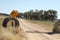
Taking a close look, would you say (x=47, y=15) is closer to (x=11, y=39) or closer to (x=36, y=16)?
(x=36, y=16)

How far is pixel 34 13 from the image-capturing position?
465 ft

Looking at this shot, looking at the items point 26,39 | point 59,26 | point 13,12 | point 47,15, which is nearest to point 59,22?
point 59,26

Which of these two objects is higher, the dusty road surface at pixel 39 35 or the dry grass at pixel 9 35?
the dry grass at pixel 9 35

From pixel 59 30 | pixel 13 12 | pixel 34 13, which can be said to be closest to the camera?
pixel 13 12

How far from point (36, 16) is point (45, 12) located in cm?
618

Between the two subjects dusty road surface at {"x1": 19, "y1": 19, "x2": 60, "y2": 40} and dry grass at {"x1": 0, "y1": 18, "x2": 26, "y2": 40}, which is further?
dusty road surface at {"x1": 19, "y1": 19, "x2": 60, "y2": 40}

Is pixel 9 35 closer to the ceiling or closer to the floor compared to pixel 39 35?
closer to the ceiling

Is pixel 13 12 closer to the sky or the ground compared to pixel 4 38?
closer to the sky

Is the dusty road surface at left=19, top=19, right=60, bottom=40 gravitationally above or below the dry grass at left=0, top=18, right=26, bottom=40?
below

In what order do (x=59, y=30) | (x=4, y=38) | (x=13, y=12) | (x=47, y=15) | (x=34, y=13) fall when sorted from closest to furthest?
(x=4, y=38)
(x=13, y=12)
(x=59, y=30)
(x=47, y=15)
(x=34, y=13)

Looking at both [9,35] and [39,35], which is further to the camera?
[39,35]

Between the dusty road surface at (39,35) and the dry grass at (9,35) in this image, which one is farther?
the dusty road surface at (39,35)

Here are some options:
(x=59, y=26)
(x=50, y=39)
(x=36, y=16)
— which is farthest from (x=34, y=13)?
(x=50, y=39)

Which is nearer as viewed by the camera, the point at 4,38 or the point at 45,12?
the point at 4,38
